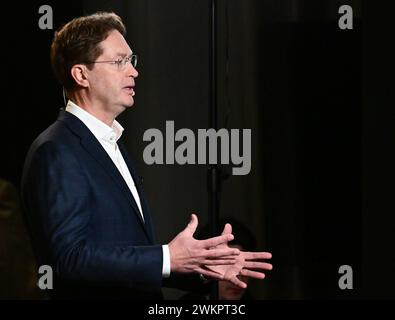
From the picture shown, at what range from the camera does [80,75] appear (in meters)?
1.76

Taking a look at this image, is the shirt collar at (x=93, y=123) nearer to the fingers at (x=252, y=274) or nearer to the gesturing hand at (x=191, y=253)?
the gesturing hand at (x=191, y=253)

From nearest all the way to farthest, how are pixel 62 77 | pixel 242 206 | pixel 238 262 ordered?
pixel 238 262
pixel 62 77
pixel 242 206

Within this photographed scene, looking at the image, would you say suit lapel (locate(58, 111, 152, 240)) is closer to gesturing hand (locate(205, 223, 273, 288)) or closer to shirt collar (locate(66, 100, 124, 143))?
shirt collar (locate(66, 100, 124, 143))

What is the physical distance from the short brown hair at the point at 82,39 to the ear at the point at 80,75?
0.04 ft

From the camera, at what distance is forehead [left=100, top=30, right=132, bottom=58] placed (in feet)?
5.76

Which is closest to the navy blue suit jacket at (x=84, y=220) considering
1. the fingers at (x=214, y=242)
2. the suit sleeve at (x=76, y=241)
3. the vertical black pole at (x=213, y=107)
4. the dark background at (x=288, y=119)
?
the suit sleeve at (x=76, y=241)

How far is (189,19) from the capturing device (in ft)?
7.26

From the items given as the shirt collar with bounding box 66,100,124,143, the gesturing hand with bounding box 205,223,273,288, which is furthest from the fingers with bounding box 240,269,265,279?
the shirt collar with bounding box 66,100,124,143

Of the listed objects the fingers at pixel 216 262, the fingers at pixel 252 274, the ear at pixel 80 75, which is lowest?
the fingers at pixel 252 274

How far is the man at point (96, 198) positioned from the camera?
5.06 ft

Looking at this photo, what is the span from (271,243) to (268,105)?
0.44 metres

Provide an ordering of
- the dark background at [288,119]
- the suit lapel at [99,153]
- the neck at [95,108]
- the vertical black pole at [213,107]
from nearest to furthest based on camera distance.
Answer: the suit lapel at [99,153] → the neck at [95,108] → the vertical black pole at [213,107] → the dark background at [288,119]
